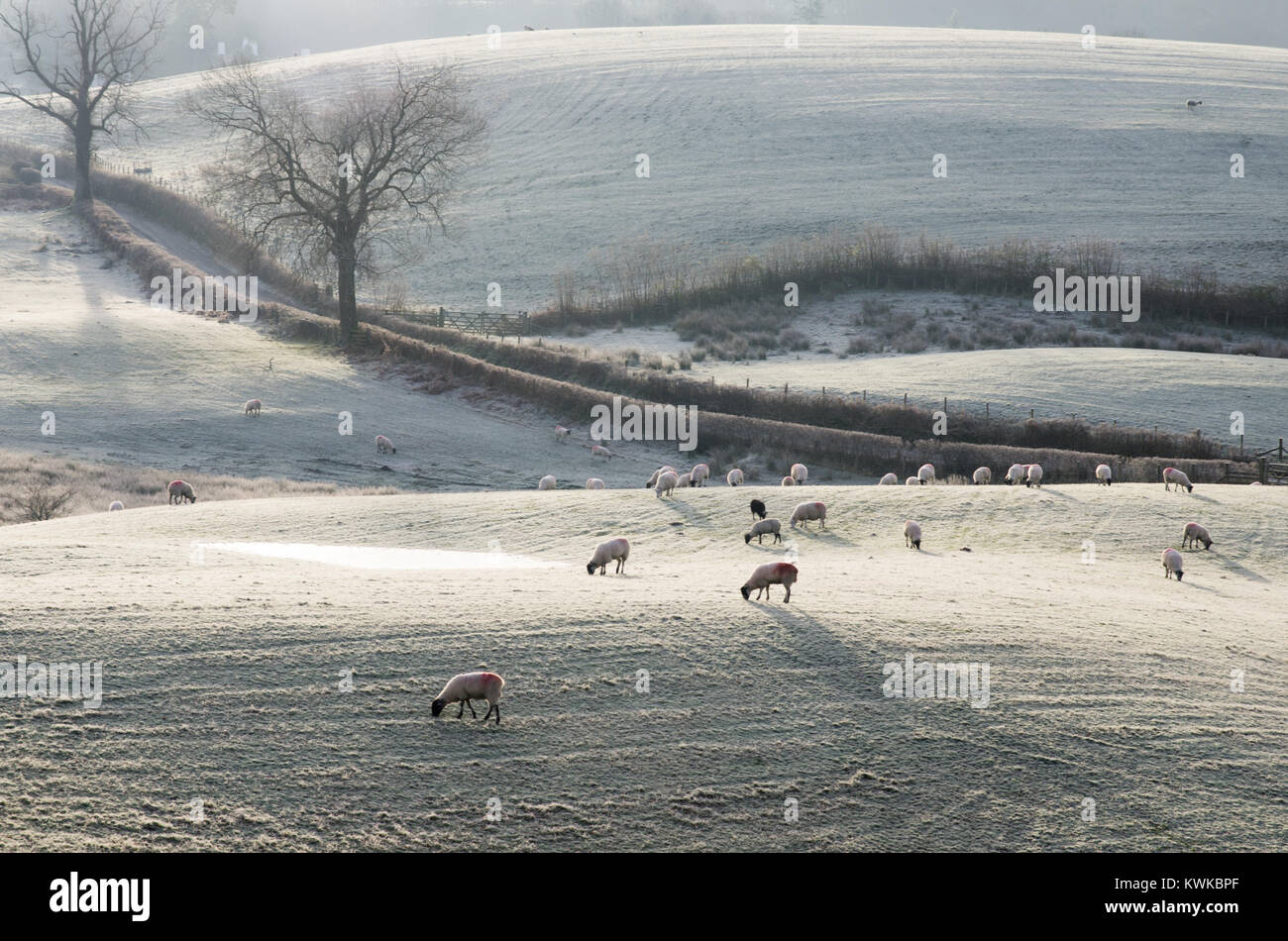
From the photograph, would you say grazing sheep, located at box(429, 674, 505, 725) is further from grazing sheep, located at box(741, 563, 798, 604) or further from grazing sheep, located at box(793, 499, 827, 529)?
grazing sheep, located at box(793, 499, 827, 529)

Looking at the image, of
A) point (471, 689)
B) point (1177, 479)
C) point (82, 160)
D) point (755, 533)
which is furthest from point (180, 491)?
point (82, 160)

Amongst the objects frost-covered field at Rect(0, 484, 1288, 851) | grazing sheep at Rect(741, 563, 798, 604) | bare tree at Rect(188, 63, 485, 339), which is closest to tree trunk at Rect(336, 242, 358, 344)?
bare tree at Rect(188, 63, 485, 339)

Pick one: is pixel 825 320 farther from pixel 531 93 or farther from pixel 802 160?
pixel 531 93

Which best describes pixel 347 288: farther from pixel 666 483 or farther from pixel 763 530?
pixel 763 530


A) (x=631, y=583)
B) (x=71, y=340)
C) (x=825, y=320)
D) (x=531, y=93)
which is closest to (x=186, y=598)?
(x=631, y=583)

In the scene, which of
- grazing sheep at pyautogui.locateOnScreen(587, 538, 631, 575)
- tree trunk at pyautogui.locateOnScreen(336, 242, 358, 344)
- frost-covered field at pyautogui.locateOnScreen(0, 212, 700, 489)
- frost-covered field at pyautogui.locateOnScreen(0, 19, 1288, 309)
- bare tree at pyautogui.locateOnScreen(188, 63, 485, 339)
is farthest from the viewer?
frost-covered field at pyautogui.locateOnScreen(0, 19, 1288, 309)

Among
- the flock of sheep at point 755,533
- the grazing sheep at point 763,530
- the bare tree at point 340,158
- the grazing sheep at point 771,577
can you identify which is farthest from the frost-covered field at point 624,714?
the bare tree at point 340,158
